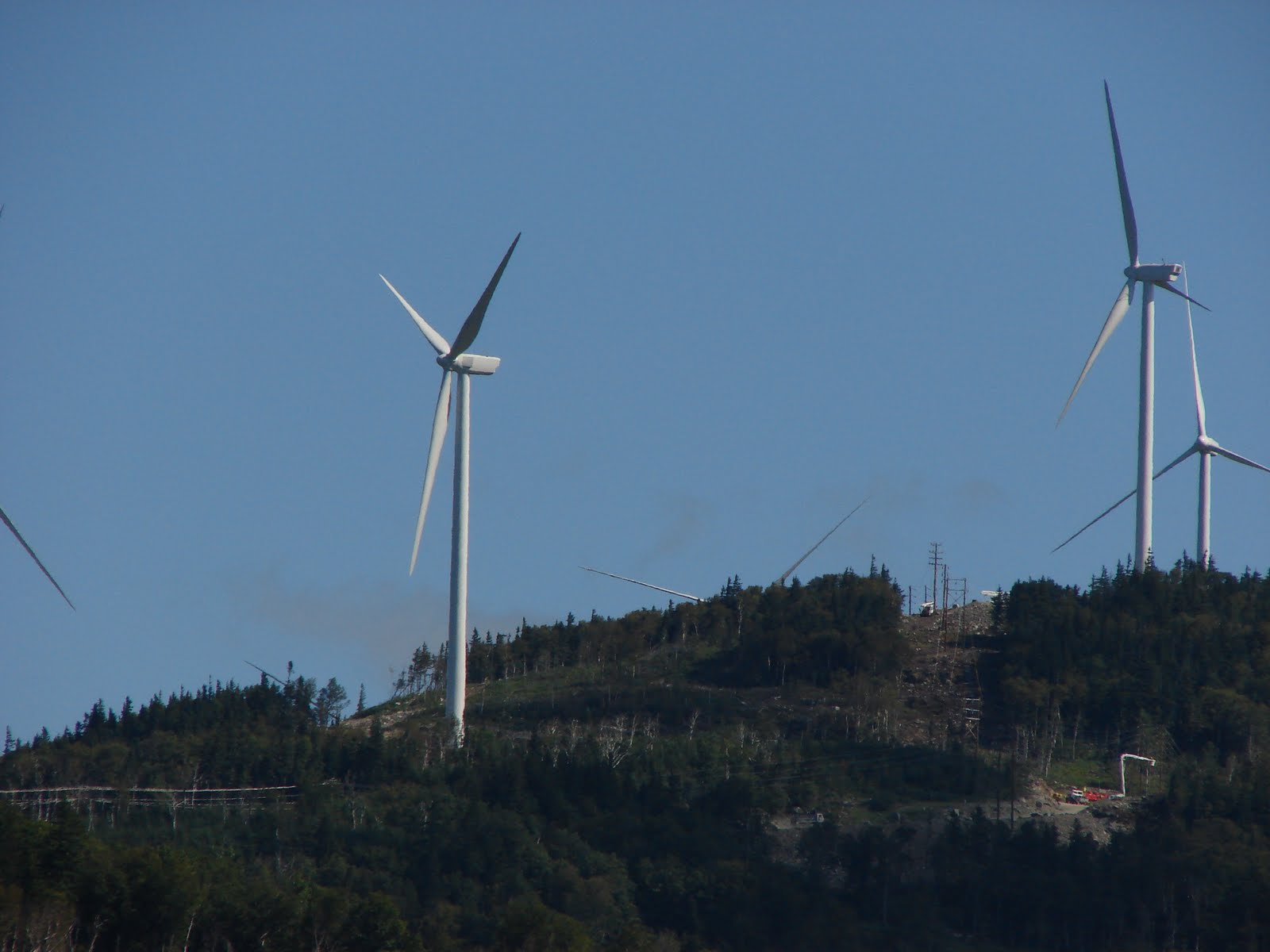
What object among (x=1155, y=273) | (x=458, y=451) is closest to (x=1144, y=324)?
(x=1155, y=273)

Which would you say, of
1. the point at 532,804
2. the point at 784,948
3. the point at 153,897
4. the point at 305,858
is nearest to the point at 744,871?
the point at 784,948

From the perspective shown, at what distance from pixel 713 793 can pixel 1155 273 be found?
53366mm

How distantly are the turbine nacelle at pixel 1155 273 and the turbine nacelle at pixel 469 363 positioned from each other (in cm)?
5013

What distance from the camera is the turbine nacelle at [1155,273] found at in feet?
510

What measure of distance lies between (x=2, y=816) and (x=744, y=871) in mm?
47600

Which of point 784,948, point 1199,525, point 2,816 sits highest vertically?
point 1199,525

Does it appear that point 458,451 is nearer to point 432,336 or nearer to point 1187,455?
point 432,336

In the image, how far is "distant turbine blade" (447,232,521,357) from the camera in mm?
131500

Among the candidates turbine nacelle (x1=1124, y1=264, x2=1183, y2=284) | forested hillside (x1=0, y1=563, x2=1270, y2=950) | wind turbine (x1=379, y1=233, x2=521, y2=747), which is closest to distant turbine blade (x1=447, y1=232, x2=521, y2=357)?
wind turbine (x1=379, y1=233, x2=521, y2=747)

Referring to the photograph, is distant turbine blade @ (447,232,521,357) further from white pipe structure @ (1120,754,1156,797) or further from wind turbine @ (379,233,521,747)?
white pipe structure @ (1120,754,1156,797)

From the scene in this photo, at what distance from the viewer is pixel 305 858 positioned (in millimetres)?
124375

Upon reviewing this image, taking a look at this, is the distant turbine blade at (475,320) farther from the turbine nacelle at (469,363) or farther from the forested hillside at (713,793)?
the forested hillside at (713,793)

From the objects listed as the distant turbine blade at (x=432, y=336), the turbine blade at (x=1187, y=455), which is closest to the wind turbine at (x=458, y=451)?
the distant turbine blade at (x=432, y=336)

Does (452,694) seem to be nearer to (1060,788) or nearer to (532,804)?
(532,804)
